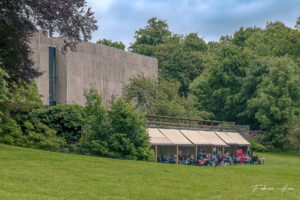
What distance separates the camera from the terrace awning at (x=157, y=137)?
35.2m

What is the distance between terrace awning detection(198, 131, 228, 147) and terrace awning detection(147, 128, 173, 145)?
7128 mm

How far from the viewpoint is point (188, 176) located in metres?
23.3

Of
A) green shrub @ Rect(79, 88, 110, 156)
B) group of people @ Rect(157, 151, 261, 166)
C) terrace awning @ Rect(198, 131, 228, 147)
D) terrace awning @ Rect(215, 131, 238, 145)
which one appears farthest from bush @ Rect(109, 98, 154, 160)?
terrace awning @ Rect(215, 131, 238, 145)

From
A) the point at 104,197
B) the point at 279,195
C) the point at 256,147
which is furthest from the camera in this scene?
the point at 256,147

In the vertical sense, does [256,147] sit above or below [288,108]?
below

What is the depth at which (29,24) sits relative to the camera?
24484mm

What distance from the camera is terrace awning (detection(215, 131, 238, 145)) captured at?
45.6 m

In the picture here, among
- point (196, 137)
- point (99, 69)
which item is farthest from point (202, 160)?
point (99, 69)

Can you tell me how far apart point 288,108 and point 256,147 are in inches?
252

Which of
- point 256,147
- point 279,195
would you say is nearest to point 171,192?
point 279,195

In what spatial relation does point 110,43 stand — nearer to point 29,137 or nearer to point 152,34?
point 152,34

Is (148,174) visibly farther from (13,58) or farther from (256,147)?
(256,147)

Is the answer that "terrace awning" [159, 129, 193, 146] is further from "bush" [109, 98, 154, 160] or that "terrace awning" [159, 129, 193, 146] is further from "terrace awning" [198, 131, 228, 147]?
"bush" [109, 98, 154, 160]

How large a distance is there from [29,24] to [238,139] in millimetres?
29394
